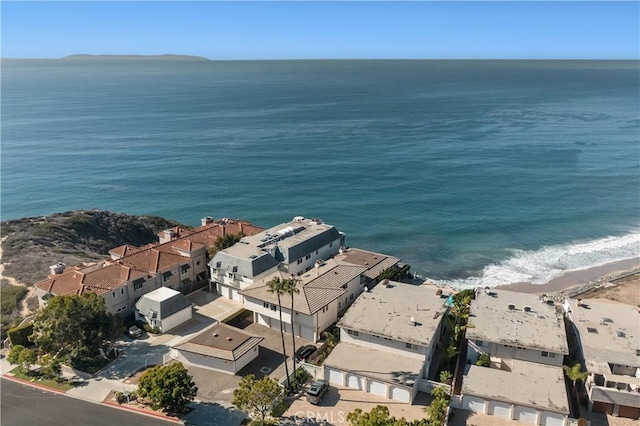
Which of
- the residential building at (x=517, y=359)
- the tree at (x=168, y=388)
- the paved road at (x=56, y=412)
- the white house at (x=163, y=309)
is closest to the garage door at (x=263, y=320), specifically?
the white house at (x=163, y=309)

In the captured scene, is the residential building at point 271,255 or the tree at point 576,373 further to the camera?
the residential building at point 271,255

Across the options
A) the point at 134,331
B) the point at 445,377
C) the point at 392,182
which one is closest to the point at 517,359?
the point at 445,377

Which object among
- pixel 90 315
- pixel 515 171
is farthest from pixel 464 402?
pixel 515 171

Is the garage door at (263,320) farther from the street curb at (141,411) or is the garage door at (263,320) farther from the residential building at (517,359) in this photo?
the residential building at (517,359)

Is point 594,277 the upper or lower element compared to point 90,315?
lower

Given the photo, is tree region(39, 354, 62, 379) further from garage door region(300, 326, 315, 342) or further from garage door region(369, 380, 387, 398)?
garage door region(369, 380, 387, 398)

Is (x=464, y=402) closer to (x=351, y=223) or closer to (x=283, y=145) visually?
(x=351, y=223)
